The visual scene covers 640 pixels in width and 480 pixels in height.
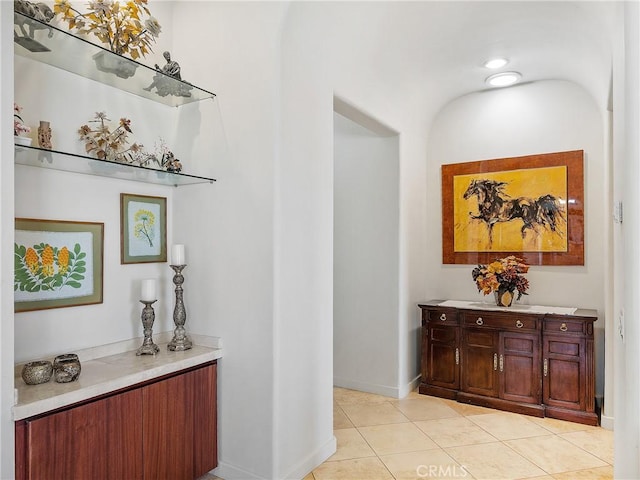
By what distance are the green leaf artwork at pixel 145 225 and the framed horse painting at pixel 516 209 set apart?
9.26 feet

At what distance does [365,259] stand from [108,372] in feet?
8.13

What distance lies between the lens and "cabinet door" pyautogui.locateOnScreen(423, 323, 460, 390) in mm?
3656

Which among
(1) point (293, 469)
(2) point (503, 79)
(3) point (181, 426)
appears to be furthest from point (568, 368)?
(3) point (181, 426)

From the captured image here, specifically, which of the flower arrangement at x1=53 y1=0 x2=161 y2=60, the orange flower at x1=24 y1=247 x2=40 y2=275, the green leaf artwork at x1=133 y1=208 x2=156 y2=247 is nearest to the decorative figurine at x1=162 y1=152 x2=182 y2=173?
the green leaf artwork at x1=133 y1=208 x2=156 y2=247

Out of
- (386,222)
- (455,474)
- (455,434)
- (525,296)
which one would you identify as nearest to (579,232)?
(525,296)

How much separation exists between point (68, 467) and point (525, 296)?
3595 mm

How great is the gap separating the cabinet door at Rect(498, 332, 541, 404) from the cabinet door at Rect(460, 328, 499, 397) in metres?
0.05

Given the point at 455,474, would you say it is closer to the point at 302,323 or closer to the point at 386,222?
the point at 302,323

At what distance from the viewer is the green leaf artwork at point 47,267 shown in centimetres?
189

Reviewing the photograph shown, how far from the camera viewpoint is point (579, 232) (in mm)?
3637

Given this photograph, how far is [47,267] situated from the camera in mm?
1985

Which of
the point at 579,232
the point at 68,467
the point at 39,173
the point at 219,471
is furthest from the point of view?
the point at 579,232

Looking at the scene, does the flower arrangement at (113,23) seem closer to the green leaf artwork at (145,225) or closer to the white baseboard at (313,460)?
the green leaf artwork at (145,225)
